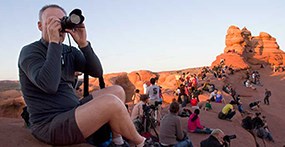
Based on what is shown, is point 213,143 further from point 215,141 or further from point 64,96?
point 64,96

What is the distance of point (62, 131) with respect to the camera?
2352mm

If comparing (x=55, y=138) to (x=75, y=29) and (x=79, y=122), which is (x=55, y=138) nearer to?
(x=79, y=122)

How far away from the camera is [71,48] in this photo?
9.52ft

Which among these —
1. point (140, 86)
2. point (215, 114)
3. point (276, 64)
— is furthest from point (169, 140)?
point (276, 64)

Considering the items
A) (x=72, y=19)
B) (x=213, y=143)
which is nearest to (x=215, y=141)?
(x=213, y=143)

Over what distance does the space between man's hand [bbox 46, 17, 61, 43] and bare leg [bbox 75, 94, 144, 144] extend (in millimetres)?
596

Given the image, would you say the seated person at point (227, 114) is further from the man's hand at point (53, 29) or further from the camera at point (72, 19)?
the man's hand at point (53, 29)

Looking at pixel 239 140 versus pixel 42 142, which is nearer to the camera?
pixel 42 142

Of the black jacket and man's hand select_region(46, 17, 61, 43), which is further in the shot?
the black jacket

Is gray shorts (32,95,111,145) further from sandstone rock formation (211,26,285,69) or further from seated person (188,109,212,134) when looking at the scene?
sandstone rock formation (211,26,285,69)

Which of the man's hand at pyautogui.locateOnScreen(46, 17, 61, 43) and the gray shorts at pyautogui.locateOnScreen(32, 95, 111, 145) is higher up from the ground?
the man's hand at pyautogui.locateOnScreen(46, 17, 61, 43)

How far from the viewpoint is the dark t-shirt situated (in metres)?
2.24

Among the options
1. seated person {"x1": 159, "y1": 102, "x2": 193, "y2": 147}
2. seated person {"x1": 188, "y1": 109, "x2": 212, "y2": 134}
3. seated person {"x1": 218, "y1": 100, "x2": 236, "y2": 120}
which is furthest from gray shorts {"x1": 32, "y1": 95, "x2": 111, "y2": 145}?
seated person {"x1": 218, "y1": 100, "x2": 236, "y2": 120}

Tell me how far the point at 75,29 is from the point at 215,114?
12582mm
